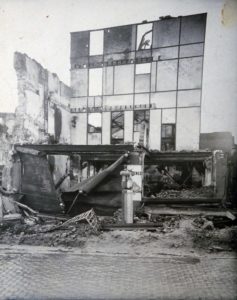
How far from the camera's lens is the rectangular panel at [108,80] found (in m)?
6.94

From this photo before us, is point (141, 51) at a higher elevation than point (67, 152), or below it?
higher

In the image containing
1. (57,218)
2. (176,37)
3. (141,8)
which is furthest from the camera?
(57,218)

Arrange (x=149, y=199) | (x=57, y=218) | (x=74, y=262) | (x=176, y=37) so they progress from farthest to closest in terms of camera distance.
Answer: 1. (x=149, y=199)
2. (x=57, y=218)
3. (x=176, y=37)
4. (x=74, y=262)

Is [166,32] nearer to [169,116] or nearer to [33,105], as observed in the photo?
[169,116]

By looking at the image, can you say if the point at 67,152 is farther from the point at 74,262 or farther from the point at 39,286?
the point at 39,286

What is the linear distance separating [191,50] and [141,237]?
467cm

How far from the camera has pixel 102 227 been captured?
654 cm

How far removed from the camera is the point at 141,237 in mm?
6031

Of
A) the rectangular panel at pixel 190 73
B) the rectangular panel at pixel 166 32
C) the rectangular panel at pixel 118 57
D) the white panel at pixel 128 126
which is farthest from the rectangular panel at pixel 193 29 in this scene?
the white panel at pixel 128 126

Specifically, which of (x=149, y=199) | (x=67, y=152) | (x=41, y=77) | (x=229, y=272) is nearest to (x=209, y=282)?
(x=229, y=272)

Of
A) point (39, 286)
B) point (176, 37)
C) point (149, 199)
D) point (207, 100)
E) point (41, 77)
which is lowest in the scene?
point (39, 286)

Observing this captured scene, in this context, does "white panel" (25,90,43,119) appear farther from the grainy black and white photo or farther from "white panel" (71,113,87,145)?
"white panel" (71,113,87,145)

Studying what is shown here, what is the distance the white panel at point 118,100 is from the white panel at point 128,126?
42 cm

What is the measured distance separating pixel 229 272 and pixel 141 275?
1515mm
